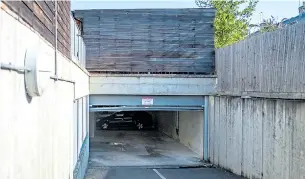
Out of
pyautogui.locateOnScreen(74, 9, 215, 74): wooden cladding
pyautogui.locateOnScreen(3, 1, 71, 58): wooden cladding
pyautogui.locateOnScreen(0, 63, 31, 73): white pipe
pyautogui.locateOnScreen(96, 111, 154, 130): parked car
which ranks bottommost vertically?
pyautogui.locateOnScreen(96, 111, 154, 130): parked car

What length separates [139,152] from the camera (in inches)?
711

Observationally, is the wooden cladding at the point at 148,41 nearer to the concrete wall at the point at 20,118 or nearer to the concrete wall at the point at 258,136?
the concrete wall at the point at 258,136

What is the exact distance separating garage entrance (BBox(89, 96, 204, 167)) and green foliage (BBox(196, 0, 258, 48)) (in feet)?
18.5

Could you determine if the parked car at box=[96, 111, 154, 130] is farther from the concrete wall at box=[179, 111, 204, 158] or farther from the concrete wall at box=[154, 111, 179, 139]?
the concrete wall at box=[179, 111, 204, 158]

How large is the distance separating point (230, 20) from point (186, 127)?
7.70 meters

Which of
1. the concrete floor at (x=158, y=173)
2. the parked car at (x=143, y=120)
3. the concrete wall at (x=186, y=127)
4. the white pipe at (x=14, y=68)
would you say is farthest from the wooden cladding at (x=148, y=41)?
the white pipe at (x=14, y=68)

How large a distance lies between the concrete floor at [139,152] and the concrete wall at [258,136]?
1.83 meters

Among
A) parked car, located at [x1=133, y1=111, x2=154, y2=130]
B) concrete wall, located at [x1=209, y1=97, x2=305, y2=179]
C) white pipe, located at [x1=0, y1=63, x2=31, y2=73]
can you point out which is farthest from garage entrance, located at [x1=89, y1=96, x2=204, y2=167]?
white pipe, located at [x1=0, y1=63, x2=31, y2=73]

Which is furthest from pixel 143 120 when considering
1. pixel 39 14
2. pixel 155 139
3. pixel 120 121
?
pixel 39 14

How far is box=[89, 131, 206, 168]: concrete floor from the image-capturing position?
15.2m

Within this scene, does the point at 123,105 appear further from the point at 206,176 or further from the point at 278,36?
the point at 278,36

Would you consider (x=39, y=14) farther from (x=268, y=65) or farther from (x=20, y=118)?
(x=268, y=65)

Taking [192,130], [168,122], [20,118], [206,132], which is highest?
[20,118]

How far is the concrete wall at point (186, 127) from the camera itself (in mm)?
17172
